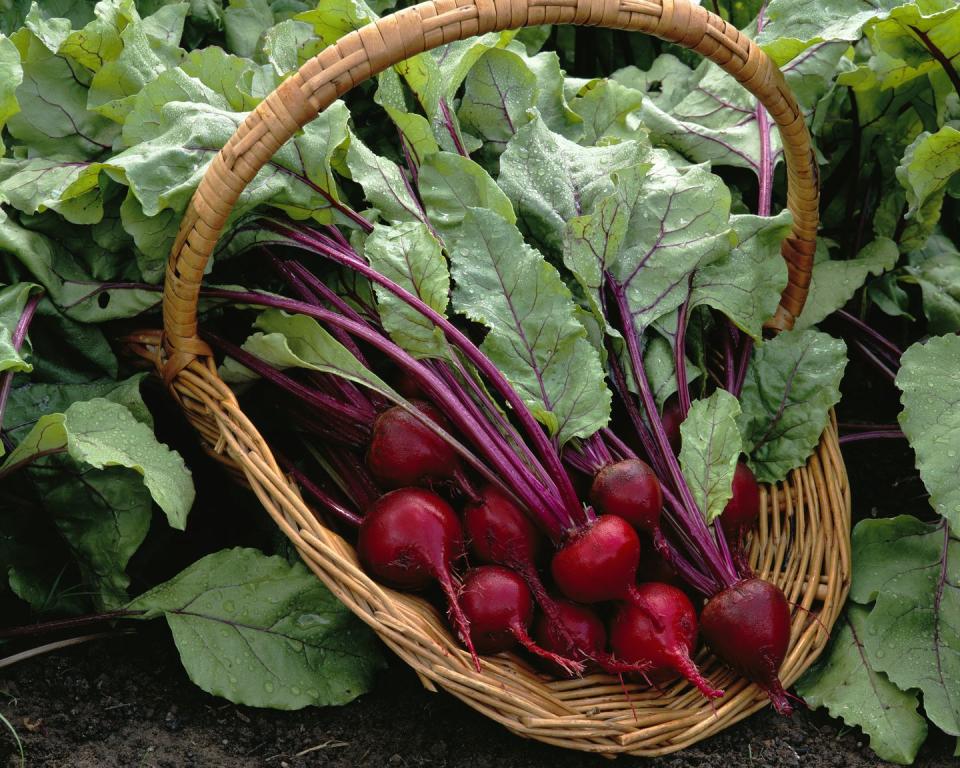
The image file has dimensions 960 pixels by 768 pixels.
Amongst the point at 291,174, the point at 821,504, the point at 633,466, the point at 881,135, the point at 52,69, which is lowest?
the point at 821,504

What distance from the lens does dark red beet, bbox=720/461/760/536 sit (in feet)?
5.25

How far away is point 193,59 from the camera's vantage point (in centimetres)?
166

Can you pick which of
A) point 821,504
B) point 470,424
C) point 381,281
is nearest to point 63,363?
point 381,281

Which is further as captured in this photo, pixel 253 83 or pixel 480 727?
pixel 253 83

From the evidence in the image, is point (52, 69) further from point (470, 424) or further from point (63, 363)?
point (470, 424)

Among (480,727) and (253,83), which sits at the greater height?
(253,83)

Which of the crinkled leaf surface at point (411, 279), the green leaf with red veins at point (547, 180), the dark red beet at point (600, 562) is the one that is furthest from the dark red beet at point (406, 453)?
the green leaf with red veins at point (547, 180)

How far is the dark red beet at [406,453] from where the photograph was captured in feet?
4.86

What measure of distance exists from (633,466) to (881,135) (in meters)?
1.04

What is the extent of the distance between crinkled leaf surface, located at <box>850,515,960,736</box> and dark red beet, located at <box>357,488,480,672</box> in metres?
0.68

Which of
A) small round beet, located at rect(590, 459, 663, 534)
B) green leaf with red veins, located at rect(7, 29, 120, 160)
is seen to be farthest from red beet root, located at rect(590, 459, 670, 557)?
green leaf with red veins, located at rect(7, 29, 120, 160)

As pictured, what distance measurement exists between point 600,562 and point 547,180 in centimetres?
68

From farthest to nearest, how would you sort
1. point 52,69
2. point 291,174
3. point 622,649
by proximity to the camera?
point 52,69, point 291,174, point 622,649

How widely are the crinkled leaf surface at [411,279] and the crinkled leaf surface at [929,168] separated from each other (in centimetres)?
88
